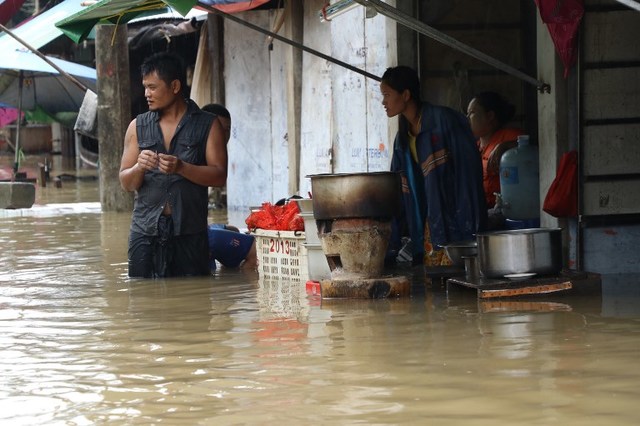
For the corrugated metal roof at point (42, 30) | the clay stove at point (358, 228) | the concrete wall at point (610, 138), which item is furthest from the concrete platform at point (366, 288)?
the corrugated metal roof at point (42, 30)

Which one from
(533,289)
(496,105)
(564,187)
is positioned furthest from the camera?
(496,105)

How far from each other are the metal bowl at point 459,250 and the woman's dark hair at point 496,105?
171 centimetres

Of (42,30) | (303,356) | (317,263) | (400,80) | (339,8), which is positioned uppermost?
(42,30)

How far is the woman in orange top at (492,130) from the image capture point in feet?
30.4

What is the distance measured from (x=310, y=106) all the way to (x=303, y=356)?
27.9 ft

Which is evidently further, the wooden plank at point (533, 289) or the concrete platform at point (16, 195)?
the concrete platform at point (16, 195)

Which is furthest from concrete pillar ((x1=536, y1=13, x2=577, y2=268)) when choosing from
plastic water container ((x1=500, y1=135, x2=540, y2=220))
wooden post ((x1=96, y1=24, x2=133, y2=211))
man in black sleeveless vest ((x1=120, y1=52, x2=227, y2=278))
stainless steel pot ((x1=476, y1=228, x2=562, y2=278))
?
wooden post ((x1=96, y1=24, x2=133, y2=211))

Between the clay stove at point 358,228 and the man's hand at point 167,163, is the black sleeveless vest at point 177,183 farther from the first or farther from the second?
the clay stove at point 358,228

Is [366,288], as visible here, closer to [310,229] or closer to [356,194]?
[356,194]

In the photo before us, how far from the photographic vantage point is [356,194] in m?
7.21

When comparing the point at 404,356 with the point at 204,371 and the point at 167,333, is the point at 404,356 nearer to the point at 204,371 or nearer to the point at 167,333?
the point at 204,371

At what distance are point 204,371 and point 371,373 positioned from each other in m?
0.73

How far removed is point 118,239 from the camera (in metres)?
12.1

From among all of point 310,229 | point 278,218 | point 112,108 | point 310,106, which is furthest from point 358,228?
point 112,108
